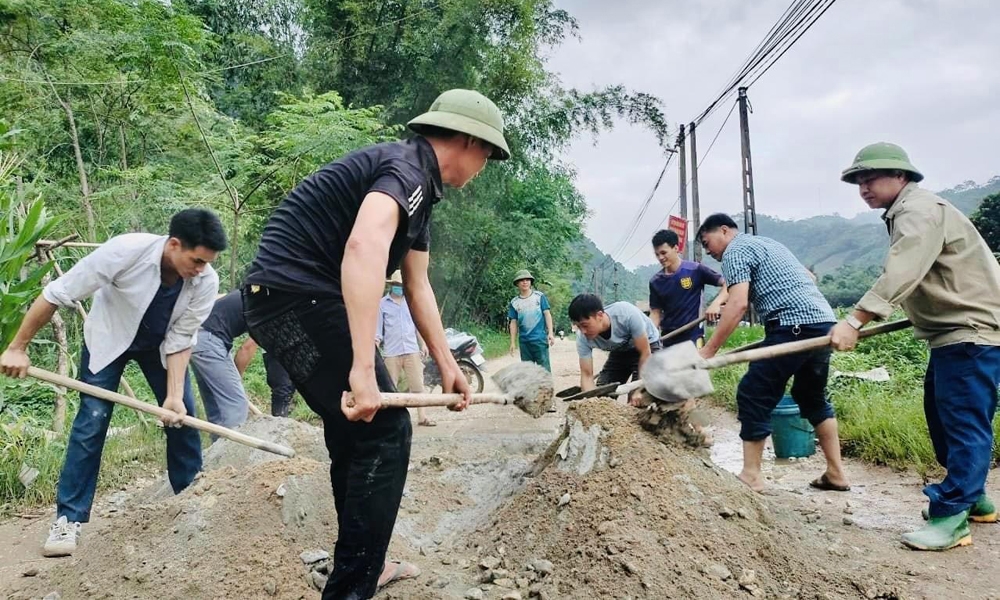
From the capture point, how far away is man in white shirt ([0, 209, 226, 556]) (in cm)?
325

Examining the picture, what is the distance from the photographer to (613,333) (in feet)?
16.7

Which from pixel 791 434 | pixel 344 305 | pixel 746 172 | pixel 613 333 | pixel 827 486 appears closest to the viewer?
pixel 344 305

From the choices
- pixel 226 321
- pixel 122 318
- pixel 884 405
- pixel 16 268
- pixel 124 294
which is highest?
pixel 16 268

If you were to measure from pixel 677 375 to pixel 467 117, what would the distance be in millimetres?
1583

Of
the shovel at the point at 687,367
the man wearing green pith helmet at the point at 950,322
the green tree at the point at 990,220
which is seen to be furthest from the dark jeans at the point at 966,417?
the green tree at the point at 990,220

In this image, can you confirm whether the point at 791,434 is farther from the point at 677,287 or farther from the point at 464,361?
the point at 464,361

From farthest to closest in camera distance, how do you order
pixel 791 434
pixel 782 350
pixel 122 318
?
pixel 791 434 < pixel 122 318 < pixel 782 350

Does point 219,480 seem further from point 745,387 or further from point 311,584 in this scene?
point 745,387

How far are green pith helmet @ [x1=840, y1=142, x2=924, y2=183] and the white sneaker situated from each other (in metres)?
4.22

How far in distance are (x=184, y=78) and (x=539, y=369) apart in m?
6.06

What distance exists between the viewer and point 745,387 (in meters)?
3.94

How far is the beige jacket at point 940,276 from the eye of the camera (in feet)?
9.78

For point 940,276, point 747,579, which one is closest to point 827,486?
point 940,276

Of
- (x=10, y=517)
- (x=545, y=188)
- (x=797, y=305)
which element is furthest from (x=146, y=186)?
(x=545, y=188)
